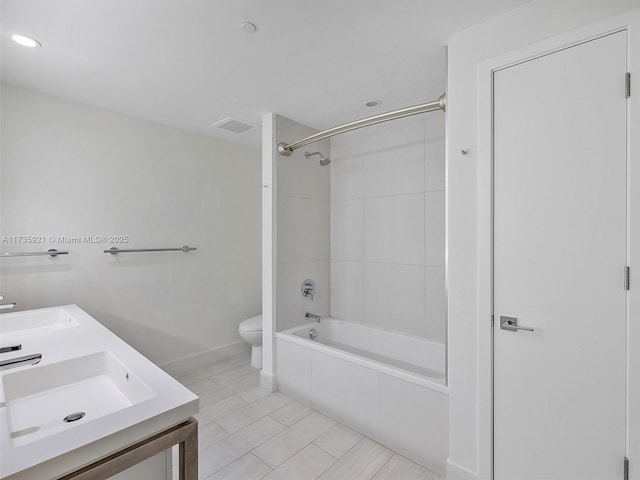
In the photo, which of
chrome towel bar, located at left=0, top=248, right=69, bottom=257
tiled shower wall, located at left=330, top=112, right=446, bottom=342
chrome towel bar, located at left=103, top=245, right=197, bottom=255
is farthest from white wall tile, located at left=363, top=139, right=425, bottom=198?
chrome towel bar, located at left=0, top=248, right=69, bottom=257

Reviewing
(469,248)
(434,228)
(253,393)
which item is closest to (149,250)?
(253,393)

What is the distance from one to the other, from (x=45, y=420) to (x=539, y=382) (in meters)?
1.96

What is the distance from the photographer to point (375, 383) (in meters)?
2.03

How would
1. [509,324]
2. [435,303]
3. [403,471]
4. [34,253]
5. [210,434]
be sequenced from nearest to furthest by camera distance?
[509,324] < [403,471] < [210,434] < [34,253] < [435,303]

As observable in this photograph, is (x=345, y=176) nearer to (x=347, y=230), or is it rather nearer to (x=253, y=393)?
(x=347, y=230)

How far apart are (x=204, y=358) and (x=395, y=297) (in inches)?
80.1

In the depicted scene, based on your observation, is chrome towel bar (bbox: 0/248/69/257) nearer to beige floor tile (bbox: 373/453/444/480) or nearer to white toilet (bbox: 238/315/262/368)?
white toilet (bbox: 238/315/262/368)

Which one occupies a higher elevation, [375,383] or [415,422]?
[375,383]

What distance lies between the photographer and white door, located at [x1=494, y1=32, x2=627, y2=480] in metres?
1.29

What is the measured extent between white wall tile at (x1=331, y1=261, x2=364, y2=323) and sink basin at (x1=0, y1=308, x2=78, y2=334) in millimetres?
2156

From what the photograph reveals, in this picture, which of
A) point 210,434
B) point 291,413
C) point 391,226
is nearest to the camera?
point 210,434

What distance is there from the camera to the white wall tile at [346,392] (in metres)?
2.05

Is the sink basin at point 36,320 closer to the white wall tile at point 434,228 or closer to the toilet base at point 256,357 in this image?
the toilet base at point 256,357

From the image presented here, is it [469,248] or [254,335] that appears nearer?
[469,248]
